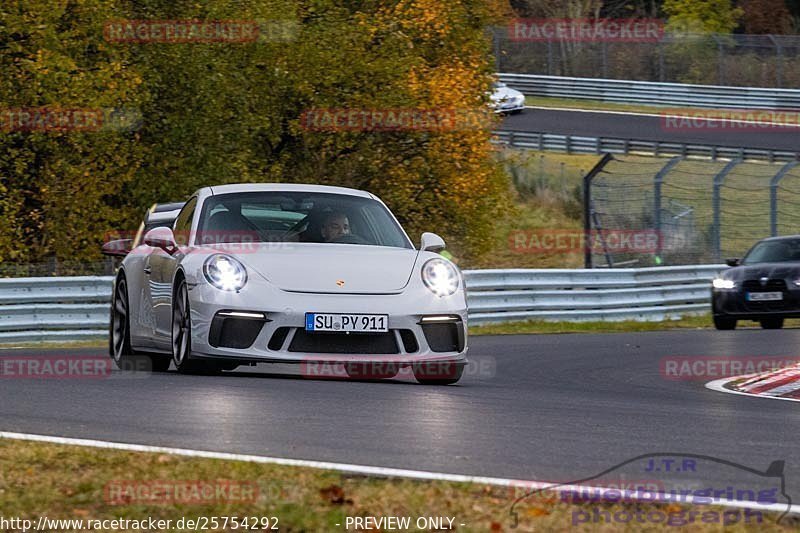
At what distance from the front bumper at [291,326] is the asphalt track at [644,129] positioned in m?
30.6

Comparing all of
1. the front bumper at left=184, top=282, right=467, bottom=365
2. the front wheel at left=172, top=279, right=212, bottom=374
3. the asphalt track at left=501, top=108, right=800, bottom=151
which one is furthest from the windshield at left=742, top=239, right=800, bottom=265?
the asphalt track at left=501, top=108, right=800, bottom=151

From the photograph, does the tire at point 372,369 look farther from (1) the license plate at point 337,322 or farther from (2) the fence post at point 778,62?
(2) the fence post at point 778,62

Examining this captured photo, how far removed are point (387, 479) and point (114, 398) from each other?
10.6 feet

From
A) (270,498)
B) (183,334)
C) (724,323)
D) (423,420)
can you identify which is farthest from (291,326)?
(724,323)

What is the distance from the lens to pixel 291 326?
9422 millimetres

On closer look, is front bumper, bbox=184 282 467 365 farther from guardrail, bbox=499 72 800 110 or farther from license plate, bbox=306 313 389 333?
guardrail, bbox=499 72 800 110

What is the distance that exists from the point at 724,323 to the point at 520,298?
2.80 metres

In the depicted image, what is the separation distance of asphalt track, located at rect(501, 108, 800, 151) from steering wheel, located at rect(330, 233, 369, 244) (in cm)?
A: 2960

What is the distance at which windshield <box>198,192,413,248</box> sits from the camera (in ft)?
34.2

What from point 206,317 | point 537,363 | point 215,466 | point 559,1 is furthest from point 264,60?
point 559,1

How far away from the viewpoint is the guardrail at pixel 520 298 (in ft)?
59.8

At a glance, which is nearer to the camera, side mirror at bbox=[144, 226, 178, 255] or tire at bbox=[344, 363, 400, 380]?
tire at bbox=[344, 363, 400, 380]

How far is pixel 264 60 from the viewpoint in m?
23.6

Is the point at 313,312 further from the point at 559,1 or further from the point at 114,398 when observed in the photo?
the point at 559,1
